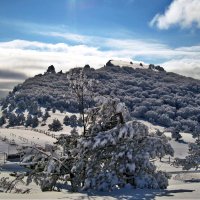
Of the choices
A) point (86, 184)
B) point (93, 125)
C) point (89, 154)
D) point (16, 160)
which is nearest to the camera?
point (86, 184)

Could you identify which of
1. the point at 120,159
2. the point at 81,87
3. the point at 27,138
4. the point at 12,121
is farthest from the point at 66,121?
the point at 120,159

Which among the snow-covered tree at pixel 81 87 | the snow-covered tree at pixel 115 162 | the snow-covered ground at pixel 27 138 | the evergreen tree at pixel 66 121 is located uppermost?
the snow-covered tree at pixel 81 87

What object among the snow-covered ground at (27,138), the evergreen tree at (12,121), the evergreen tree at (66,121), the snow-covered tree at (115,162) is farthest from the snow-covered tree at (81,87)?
the evergreen tree at (12,121)

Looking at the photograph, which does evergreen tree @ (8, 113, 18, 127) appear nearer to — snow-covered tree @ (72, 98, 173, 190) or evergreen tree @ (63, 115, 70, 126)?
evergreen tree @ (63, 115, 70, 126)

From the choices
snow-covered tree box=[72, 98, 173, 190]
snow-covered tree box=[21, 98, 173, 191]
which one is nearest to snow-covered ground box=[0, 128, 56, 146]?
snow-covered tree box=[21, 98, 173, 191]

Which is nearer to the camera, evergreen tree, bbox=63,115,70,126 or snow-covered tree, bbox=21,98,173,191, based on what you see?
snow-covered tree, bbox=21,98,173,191

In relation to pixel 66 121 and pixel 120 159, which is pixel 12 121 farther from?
pixel 120 159

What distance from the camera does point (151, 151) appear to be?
14227 mm

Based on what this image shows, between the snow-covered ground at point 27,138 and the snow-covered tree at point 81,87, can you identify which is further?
the snow-covered ground at point 27,138

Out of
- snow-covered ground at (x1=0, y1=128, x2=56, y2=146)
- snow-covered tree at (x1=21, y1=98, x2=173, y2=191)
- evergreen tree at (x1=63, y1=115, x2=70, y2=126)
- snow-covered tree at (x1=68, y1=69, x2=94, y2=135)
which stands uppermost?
snow-covered tree at (x1=68, y1=69, x2=94, y2=135)

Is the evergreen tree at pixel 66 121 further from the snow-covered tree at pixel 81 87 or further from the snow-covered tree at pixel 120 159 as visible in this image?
the snow-covered tree at pixel 120 159

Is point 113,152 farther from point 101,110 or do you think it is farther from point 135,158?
point 101,110

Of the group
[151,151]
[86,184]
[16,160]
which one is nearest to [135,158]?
[151,151]

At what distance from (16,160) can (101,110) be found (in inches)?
1155
